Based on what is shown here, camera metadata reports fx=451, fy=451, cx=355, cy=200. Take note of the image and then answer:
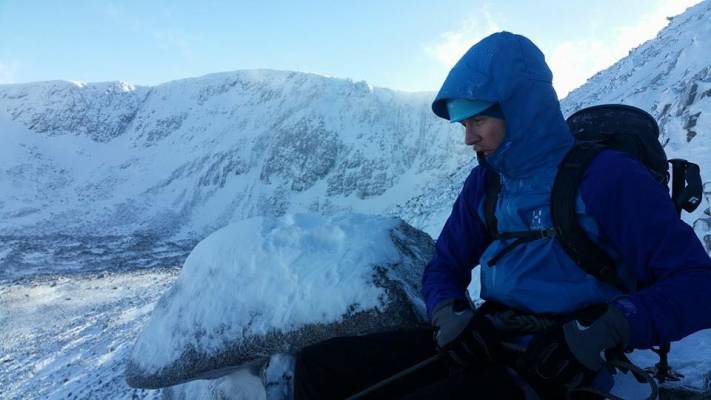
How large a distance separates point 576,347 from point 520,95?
135 centimetres

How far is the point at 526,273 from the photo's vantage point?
258 cm

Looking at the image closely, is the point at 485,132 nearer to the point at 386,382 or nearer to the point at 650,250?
the point at 650,250

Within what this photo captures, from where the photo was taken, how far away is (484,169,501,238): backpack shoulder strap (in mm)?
2916

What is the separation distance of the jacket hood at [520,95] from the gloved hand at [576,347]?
90cm

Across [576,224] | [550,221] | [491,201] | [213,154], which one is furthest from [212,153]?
[576,224]

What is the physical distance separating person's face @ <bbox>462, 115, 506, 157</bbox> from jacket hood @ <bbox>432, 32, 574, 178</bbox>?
0.19ft

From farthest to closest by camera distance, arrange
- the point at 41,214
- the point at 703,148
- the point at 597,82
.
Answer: the point at 41,214
the point at 597,82
the point at 703,148

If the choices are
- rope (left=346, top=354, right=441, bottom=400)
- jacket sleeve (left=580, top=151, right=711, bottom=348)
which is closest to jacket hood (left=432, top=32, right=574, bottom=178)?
jacket sleeve (left=580, top=151, right=711, bottom=348)

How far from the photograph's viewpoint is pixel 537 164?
2.59 m

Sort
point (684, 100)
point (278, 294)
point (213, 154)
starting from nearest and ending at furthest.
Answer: point (278, 294) → point (684, 100) → point (213, 154)

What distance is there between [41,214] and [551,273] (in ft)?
340

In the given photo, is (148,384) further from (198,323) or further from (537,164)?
Answer: (537,164)

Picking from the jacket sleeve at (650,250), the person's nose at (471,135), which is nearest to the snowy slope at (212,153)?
the person's nose at (471,135)

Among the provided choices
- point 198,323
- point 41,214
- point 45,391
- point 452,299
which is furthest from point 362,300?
point 41,214
